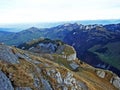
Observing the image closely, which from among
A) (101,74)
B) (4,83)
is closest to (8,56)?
(4,83)

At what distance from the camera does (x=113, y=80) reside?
14525cm

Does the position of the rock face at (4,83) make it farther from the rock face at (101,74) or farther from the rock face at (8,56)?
the rock face at (101,74)

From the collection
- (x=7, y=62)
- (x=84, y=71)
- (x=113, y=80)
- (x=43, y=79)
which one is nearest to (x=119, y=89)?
(x=113, y=80)

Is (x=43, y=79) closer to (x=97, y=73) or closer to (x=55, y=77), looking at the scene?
(x=55, y=77)

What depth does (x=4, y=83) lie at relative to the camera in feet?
178

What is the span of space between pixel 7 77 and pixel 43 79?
15930mm

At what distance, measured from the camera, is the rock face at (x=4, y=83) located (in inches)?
2089

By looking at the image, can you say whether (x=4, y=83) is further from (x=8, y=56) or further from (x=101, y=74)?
(x=101, y=74)

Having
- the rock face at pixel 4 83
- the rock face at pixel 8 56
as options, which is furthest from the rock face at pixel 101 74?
Answer: the rock face at pixel 4 83

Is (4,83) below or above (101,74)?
above

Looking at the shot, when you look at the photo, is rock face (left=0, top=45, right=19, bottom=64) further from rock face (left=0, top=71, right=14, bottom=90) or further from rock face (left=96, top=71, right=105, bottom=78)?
rock face (left=96, top=71, right=105, bottom=78)

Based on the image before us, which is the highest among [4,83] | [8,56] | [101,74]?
[8,56]

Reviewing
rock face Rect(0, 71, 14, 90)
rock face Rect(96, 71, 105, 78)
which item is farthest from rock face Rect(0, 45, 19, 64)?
rock face Rect(96, 71, 105, 78)

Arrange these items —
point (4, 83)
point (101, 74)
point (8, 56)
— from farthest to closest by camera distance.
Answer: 1. point (101, 74)
2. point (8, 56)
3. point (4, 83)
